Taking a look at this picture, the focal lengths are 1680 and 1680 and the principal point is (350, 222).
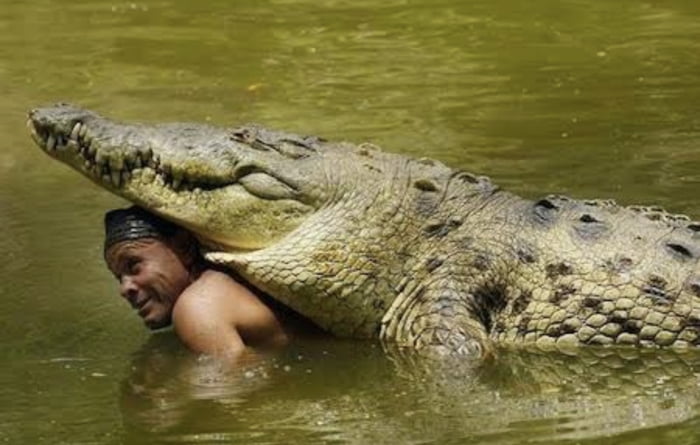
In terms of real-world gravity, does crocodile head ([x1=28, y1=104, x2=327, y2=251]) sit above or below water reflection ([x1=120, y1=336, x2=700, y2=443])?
above

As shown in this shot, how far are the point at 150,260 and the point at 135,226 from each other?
147 mm

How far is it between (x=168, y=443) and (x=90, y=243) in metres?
2.77

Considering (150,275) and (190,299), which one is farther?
(150,275)

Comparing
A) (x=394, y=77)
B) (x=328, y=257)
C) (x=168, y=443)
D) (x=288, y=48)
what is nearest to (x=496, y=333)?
(x=328, y=257)

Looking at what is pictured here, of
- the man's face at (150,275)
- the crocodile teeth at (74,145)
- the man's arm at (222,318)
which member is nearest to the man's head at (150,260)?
the man's face at (150,275)

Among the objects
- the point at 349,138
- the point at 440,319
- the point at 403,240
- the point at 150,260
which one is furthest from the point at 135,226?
the point at 349,138

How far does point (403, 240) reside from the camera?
604 centimetres

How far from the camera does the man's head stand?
612 cm

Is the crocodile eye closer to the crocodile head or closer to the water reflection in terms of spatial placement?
the crocodile head

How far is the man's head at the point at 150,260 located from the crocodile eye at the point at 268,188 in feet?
1.13

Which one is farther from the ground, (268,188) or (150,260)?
(268,188)

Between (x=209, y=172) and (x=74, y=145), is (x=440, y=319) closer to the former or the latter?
(x=209, y=172)

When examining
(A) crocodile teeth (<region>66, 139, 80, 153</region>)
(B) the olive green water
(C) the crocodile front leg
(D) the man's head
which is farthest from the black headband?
(C) the crocodile front leg

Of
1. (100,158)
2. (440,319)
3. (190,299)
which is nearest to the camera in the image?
(440,319)
